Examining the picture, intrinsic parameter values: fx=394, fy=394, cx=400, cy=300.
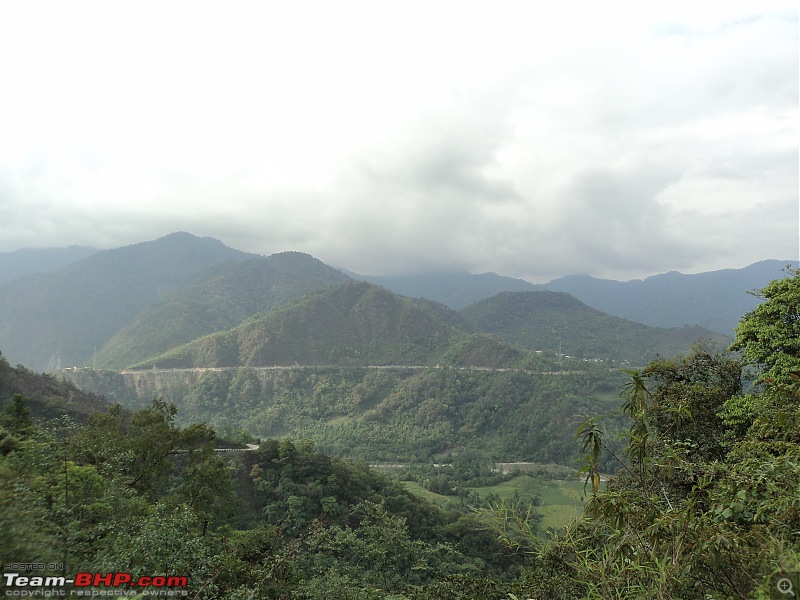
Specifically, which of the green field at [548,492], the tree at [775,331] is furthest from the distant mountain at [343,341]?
the tree at [775,331]

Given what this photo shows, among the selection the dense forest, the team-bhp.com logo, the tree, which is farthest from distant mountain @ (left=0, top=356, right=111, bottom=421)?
the tree

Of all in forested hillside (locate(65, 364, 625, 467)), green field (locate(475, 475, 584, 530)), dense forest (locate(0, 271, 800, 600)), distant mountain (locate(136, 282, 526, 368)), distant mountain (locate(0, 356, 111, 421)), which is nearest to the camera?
dense forest (locate(0, 271, 800, 600))

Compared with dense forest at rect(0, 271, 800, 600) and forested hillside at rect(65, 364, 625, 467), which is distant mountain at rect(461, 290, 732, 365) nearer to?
forested hillside at rect(65, 364, 625, 467)

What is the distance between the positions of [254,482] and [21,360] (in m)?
211

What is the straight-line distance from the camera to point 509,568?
31.0 m

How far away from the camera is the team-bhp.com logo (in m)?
4.54

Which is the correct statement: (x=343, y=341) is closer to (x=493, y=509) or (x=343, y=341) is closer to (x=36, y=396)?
(x=36, y=396)

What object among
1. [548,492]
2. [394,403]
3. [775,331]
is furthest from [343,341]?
[775,331]

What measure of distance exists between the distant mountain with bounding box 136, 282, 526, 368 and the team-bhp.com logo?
115m

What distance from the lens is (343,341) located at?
136500 mm

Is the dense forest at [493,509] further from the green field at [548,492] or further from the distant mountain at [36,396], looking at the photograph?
the green field at [548,492]

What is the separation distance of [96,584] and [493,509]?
617cm

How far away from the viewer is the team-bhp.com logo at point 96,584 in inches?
179

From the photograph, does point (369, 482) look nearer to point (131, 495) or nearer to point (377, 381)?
point (131, 495)
